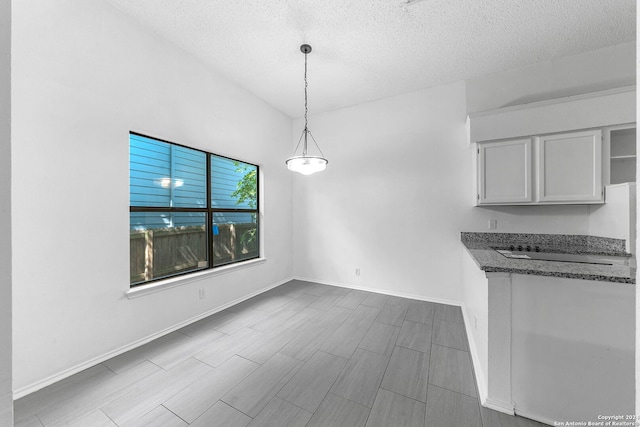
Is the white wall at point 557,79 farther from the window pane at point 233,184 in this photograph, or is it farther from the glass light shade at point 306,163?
the window pane at point 233,184

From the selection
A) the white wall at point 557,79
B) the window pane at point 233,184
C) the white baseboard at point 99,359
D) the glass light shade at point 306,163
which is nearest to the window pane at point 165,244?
the window pane at point 233,184

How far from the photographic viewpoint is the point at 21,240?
1719 mm

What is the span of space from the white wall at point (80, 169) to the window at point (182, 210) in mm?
204

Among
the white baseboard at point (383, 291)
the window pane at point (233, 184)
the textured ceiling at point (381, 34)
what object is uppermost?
the textured ceiling at point (381, 34)

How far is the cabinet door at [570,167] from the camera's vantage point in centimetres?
249

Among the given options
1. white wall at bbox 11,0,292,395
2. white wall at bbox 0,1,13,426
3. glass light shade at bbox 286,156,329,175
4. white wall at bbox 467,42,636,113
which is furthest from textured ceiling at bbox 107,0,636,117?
white wall at bbox 0,1,13,426

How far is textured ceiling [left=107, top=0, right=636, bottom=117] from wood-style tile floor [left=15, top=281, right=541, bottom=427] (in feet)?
10.4

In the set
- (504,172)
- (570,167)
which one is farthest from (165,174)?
(570,167)

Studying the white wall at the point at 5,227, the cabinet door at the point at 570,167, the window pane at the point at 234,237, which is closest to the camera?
the white wall at the point at 5,227

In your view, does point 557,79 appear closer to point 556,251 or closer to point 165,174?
point 556,251

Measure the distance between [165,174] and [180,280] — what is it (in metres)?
1.22

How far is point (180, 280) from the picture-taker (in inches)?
106

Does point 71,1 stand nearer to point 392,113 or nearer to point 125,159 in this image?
point 125,159

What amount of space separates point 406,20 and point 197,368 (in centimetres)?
371
